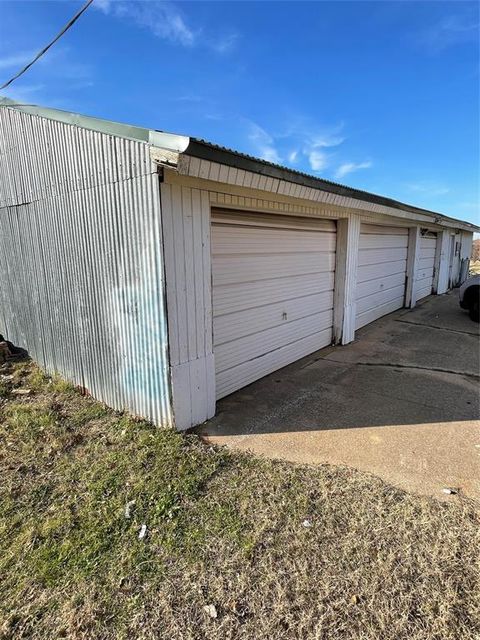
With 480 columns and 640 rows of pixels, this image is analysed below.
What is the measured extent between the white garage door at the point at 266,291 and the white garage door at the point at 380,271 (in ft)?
5.24

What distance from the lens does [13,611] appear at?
1858 millimetres

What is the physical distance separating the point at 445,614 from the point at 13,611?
2222 millimetres

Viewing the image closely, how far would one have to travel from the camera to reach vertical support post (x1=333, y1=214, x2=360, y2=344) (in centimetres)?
638

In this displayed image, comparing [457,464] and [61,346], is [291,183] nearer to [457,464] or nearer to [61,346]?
[457,464]

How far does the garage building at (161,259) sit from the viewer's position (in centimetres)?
322

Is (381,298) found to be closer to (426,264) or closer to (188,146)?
(426,264)

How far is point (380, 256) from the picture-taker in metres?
8.47

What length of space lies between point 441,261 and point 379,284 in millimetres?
5829

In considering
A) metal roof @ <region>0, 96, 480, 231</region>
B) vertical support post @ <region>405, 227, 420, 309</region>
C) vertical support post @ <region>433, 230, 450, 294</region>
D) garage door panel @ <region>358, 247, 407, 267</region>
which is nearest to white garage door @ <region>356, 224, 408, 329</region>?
garage door panel @ <region>358, 247, 407, 267</region>

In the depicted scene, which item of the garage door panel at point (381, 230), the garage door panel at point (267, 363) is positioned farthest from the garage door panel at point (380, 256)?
the garage door panel at point (267, 363)

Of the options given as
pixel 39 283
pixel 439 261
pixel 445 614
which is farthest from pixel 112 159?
pixel 439 261

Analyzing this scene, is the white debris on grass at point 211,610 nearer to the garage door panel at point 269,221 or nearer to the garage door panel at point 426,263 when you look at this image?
the garage door panel at point 269,221

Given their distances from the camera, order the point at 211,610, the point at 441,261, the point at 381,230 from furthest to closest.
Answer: the point at 441,261 → the point at 381,230 → the point at 211,610

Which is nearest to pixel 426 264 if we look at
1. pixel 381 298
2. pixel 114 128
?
pixel 381 298
